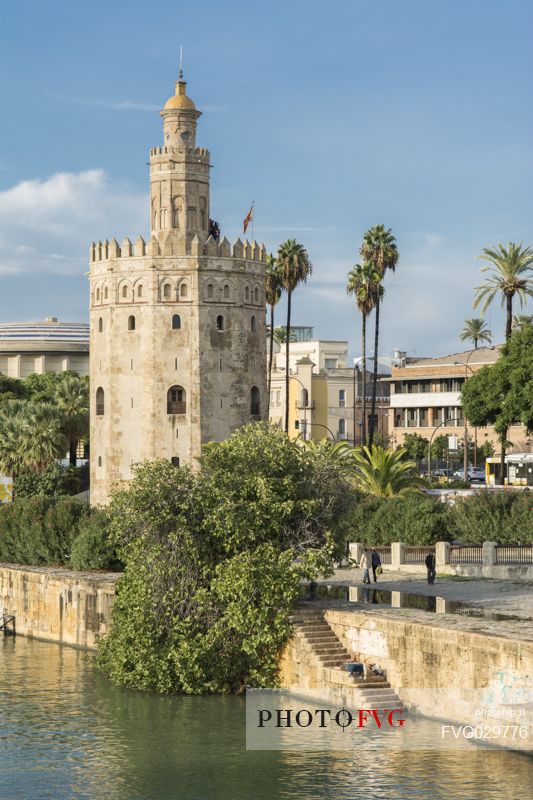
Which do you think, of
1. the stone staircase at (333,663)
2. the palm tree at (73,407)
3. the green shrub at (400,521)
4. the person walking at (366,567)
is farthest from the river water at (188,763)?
the palm tree at (73,407)

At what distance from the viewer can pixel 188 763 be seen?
88.4 ft

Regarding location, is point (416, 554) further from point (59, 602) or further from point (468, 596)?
point (59, 602)

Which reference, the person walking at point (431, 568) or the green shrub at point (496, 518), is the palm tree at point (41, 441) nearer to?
the green shrub at point (496, 518)

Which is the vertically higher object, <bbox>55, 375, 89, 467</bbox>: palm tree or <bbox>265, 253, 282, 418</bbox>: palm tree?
<bbox>265, 253, 282, 418</bbox>: palm tree

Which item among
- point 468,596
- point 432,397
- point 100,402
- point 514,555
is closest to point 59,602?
point 468,596

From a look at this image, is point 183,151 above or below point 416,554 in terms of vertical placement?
above

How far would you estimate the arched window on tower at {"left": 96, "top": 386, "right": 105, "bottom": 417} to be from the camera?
6925 cm

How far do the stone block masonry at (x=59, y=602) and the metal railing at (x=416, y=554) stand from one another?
9.47m

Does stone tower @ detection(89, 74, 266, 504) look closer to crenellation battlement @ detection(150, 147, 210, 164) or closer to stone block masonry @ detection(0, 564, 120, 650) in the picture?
crenellation battlement @ detection(150, 147, 210, 164)

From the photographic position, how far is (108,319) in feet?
226

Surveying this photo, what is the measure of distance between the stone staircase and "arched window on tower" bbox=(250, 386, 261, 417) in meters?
37.1

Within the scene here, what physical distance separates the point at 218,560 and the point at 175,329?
3508 cm

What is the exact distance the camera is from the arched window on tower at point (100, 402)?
6925 cm

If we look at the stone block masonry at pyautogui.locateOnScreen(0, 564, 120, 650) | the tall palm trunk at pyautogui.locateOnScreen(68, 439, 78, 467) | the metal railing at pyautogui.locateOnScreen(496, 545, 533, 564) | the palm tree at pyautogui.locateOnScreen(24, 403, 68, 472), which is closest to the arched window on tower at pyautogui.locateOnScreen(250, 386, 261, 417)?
the palm tree at pyautogui.locateOnScreen(24, 403, 68, 472)
